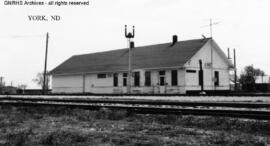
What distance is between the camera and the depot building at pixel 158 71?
106 feet

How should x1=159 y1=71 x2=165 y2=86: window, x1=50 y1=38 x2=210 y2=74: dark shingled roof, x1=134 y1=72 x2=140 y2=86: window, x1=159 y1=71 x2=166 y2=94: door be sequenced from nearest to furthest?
x1=159 y1=71 x2=166 y2=94: door
x1=159 y1=71 x2=165 y2=86: window
x1=50 y1=38 x2=210 y2=74: dark shingled roof
x1=134 y1=72 x2=140 y2=86: window

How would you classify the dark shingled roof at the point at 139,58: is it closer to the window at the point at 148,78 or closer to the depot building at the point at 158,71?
the depot building at the point at 158,71

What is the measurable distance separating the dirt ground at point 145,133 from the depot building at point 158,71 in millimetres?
20288

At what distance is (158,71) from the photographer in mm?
33781

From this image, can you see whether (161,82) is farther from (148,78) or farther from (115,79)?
(115,79)

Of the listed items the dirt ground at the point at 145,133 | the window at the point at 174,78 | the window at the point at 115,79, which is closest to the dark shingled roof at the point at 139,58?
the window at the point at 115,79

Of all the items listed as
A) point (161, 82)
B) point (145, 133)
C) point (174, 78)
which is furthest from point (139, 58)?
point (145, 133)

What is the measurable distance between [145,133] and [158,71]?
26.1m

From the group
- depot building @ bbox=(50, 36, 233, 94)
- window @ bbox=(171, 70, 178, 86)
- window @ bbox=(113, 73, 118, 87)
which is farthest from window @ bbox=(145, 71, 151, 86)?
window @ bbox=(113, 73, 118, 87)

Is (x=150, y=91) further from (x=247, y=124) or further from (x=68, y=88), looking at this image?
(x=247, y=124)

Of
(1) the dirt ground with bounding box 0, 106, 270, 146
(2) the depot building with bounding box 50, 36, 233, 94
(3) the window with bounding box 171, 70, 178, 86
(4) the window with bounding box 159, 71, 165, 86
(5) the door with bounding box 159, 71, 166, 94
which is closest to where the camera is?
(1) the dirt ground with bounding box 0, 106, 270, 146

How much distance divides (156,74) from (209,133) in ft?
85.9

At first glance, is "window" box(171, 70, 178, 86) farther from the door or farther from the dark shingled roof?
the door

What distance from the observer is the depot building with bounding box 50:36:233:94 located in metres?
32.5
